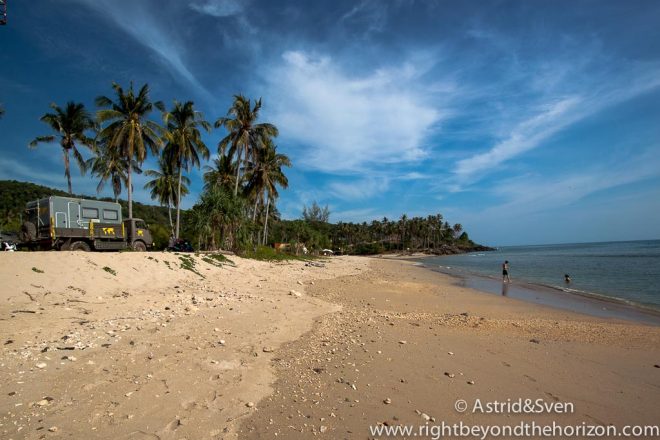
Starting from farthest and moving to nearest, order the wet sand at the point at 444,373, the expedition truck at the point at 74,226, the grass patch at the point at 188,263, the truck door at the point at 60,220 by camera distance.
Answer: the truck door at the point at 60,220 < the expedition truck at the point at 74,226 < the grass patch at the point at 188,263 < the wet sand at the point at 444,373

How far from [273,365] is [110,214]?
19177 mm

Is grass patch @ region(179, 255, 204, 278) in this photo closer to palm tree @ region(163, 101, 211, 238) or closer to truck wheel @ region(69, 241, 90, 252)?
truck wheel @ region(69, 241, 90, 252)

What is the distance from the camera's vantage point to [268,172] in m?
38.8

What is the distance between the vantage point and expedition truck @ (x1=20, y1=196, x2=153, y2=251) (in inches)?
648

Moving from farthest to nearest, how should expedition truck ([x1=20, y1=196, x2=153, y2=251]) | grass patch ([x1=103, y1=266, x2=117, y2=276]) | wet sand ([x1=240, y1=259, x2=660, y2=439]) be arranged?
expedition truck ([x1=20, y1=196, x2=153, y2=251])
grass patch ([x1=103, y1=266, x2=117, y2=276])
wet sand ([x1=240, y1=259, x2=660, y2=439])

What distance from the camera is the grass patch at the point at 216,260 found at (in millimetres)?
18094

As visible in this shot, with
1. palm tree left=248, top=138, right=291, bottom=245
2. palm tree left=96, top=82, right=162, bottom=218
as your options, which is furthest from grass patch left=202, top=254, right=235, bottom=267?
palm tree left=248, top=138, right=291, bottom=245

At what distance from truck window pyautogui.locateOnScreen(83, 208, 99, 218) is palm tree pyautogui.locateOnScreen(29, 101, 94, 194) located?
44.5ft

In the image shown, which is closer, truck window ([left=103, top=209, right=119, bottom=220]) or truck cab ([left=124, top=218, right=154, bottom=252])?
truck window ([left=103, top=209, right=119, bottom=220])

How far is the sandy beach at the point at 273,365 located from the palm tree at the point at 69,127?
978 inches

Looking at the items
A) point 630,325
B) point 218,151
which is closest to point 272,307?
point 630,325

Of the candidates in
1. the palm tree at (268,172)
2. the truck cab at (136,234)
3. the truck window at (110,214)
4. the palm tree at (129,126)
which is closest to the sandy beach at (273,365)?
the truck window at (110,214)

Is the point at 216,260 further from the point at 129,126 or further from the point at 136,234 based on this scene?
the point at 129,126

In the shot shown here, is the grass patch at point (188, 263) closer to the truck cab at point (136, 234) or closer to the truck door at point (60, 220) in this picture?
the truck cab at point (136, 234)
